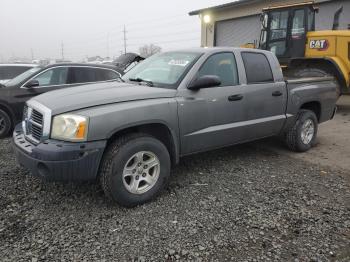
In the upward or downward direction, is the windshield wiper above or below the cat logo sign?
below

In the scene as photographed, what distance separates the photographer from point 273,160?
5.35 meters

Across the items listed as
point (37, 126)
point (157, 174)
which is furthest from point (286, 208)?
point (37, 126)

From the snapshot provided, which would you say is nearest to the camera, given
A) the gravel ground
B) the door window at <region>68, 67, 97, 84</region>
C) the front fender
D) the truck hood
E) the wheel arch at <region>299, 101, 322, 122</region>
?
the gravel ground

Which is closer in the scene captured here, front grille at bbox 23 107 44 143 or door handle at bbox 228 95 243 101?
front grille at bbox 23 107 44 143

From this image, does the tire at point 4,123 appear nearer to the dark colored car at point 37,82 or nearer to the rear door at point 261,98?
the dark colored car at point 37,82

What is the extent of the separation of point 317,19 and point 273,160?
12.3m

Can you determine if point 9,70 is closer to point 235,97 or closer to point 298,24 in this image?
point 235,97

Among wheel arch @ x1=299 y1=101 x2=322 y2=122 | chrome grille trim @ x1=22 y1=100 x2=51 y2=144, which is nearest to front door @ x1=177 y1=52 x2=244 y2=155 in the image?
chrome grille trim @ x1=22 y1=100 x2=51 y2=144

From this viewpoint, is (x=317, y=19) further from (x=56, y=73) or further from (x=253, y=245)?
(x=253, y=245)

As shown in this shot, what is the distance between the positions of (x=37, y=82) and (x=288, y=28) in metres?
7.33

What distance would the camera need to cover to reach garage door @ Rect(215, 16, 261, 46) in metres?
18.9

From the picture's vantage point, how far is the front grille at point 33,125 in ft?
11.5

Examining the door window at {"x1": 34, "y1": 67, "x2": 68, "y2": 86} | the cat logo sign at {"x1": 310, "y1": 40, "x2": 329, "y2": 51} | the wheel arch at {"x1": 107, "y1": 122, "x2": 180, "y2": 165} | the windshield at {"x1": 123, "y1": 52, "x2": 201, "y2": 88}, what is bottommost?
the wheel arch at {"x1": 107, "y1": 122, "x2": 180, "y2": 165}

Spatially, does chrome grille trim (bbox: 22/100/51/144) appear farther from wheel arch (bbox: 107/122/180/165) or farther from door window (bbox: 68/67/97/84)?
door window (bbox: 68/67/97/84)
